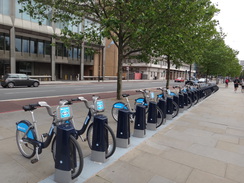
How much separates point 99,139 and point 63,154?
2.71 feet

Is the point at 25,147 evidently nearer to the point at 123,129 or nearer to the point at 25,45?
the point at 123,129

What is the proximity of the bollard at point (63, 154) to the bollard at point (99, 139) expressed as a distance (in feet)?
2.23

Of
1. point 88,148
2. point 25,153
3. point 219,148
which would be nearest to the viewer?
point 25,153

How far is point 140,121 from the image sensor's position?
16.0ft

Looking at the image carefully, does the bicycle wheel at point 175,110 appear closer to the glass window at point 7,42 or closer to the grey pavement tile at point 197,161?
the grey pavement tile at point 197,161

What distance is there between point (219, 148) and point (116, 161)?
8.62 feet

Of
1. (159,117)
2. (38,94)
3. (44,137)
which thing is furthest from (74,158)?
(38,94)

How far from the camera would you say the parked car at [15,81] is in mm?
19375

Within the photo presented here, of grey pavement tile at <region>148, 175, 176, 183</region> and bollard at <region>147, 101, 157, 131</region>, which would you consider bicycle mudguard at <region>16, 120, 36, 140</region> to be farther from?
bollard at <region>147, 101, 157, 131</region>

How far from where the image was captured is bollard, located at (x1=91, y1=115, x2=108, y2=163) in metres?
3.40

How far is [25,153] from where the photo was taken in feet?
12.2

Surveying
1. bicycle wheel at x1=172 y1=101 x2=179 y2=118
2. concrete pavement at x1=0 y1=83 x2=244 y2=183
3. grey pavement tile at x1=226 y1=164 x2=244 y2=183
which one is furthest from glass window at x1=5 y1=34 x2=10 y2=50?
grey pavement tile at x1=226 y1=164 x2=244 y2=183

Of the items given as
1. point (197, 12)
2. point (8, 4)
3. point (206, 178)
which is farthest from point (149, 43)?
point (8, 4)

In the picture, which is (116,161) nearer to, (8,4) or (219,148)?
(219,148)
